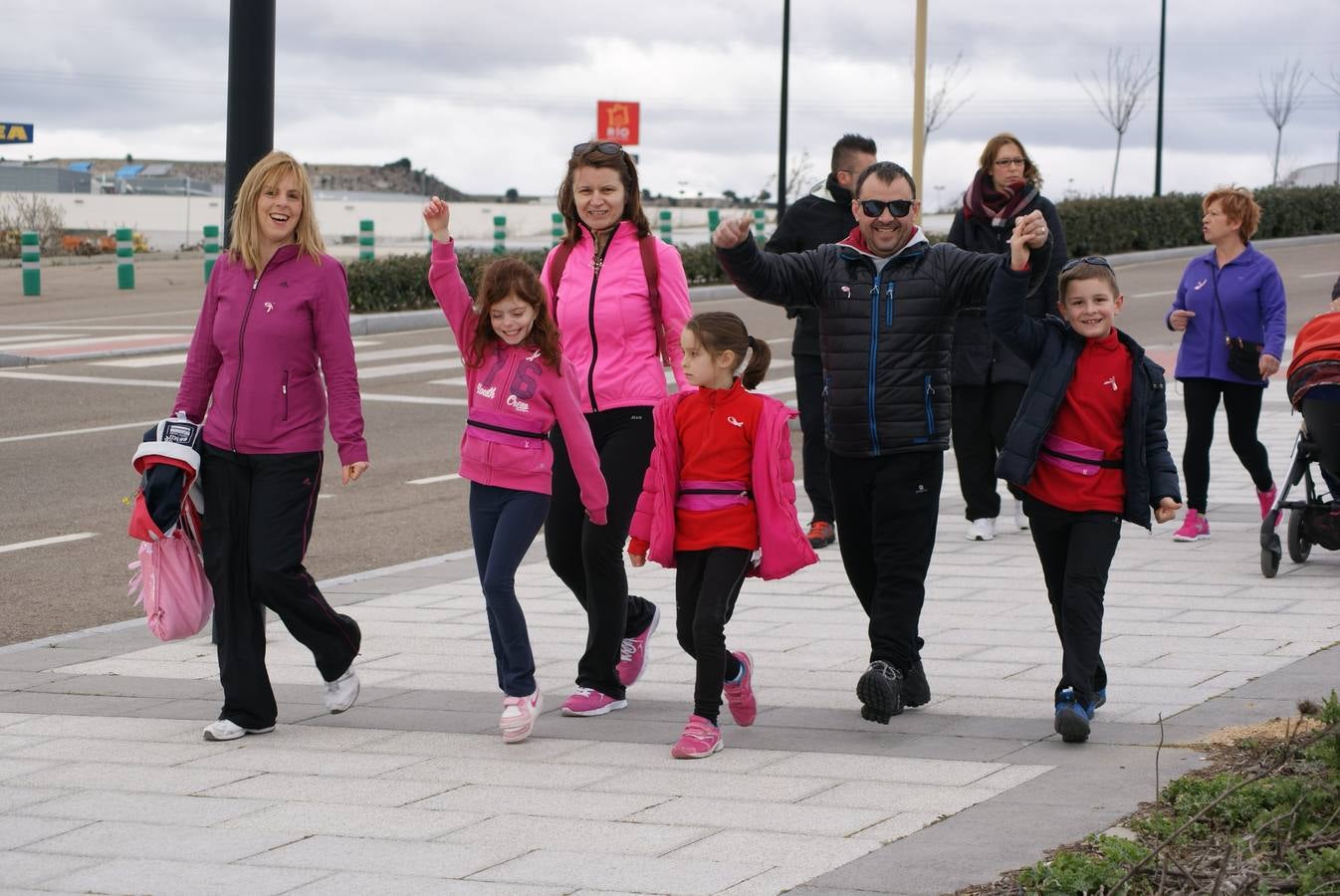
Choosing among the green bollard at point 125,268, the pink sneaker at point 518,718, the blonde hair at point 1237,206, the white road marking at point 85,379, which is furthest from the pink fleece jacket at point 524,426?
the green bollard at point 125,268

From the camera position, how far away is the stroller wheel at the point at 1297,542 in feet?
29.4

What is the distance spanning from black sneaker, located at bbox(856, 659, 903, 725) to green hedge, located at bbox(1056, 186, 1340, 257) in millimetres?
29283

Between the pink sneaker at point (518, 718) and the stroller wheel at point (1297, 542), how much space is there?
444cm

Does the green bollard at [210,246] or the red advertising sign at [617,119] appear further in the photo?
the red advertising sign at [617,119]

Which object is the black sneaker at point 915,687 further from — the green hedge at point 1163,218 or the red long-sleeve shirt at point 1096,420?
the green hedge at point 1163,218

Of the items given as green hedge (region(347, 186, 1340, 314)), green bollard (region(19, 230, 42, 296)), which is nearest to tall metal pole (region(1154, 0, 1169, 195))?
green hedge (region(347, 186, 1340, 314))

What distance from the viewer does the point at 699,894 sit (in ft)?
14.2

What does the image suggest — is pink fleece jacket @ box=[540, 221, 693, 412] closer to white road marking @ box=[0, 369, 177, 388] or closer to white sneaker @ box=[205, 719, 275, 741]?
white sneaker @ box=[205, 719, 275, 741]

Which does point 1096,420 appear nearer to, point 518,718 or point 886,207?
point 886,207

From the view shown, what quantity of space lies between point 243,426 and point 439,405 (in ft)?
35.9

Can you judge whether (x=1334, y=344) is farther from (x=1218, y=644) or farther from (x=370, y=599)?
(x=370, y=599)

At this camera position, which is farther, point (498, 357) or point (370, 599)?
point (370, 599)

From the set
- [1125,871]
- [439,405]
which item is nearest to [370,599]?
[1125,871]

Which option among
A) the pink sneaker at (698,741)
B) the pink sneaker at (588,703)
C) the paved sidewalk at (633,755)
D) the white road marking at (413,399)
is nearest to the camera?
the paved sidewalk at (633,755)
